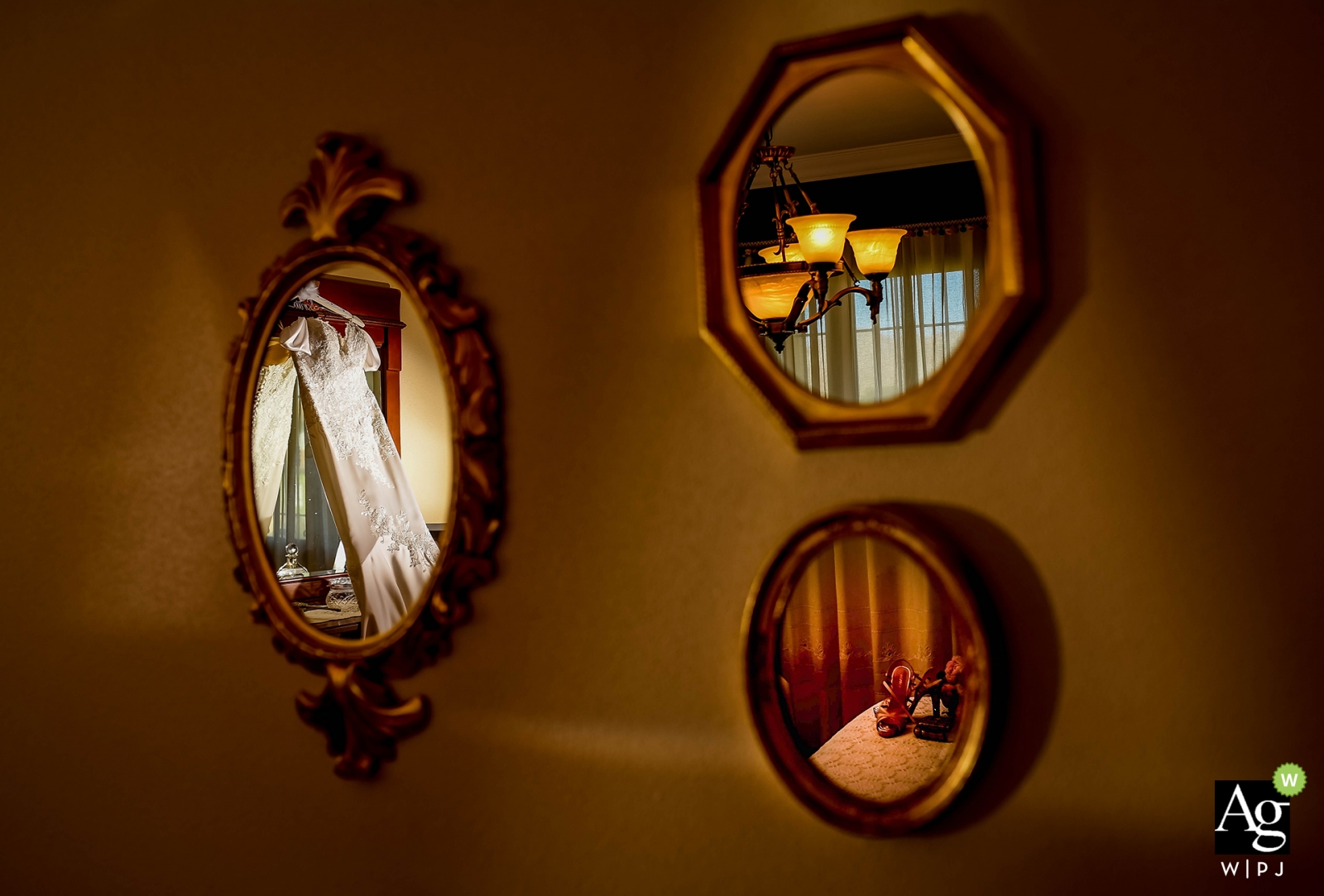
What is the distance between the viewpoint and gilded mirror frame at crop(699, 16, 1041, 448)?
4.00 feet

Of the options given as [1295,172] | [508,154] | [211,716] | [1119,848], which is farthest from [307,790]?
[1295,172]

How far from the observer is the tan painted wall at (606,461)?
1.17 metres

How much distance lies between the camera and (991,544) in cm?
127

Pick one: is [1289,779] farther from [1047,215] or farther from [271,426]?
[271,426]

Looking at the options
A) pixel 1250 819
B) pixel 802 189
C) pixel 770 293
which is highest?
pixel 802 189

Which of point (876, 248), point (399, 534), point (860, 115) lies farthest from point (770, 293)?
point (399, 534)

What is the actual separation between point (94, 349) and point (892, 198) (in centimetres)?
156

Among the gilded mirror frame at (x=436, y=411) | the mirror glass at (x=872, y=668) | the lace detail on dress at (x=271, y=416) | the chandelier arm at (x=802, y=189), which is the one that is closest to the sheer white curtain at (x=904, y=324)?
the chandelier arm at (x=802, y=189)

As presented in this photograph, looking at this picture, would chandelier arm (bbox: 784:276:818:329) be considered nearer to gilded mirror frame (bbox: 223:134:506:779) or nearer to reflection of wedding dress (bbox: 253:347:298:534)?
gilded mirror frame (bbox: 223:134:506:779)

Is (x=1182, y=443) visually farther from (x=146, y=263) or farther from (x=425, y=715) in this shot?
(x=146, y=263)

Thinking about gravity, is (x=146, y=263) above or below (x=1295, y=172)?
above

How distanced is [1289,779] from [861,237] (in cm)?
82

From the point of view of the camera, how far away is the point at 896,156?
1283 millimetres

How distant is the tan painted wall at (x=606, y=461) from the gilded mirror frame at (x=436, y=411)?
0.14ft
